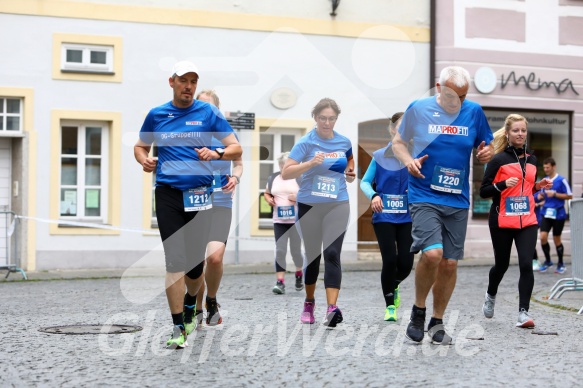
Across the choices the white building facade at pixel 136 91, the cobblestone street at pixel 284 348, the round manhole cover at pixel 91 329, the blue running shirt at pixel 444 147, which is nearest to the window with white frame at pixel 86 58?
the white building facade at pixel 136 91

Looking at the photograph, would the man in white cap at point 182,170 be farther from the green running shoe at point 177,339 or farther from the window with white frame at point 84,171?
the window with white frame at point 84,171

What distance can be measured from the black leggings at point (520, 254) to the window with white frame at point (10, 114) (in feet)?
35.6

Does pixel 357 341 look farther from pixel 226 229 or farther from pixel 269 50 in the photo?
pixel 269 50

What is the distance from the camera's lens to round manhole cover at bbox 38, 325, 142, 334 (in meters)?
8.38

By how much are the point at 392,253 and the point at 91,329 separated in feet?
8.93

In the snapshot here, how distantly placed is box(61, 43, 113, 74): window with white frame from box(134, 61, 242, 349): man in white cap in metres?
10.9

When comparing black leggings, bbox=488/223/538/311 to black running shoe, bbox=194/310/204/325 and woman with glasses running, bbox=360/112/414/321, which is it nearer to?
woman with glasses running, bbox=360/112/414/321

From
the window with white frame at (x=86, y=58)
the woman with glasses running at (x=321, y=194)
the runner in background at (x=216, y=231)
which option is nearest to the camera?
the runner in background at (x=216, y=231)

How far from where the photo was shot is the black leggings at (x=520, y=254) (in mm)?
9022

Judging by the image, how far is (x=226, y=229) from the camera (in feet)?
27.1

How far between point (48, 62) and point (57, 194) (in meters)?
2.24

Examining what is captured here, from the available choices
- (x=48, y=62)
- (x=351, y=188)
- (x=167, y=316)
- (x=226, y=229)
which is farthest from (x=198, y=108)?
(x=351, y=188)

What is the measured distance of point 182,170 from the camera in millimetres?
7465

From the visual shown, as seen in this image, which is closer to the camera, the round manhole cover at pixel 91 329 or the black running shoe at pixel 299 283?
the round manhole cover at pixel 91 329
